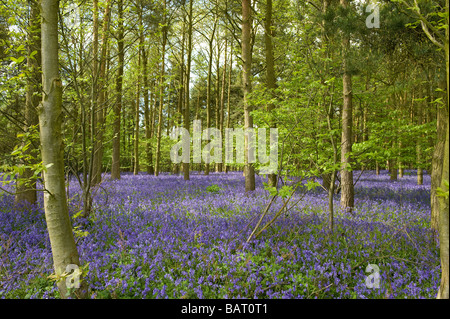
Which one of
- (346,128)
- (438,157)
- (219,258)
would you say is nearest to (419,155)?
(346,128)

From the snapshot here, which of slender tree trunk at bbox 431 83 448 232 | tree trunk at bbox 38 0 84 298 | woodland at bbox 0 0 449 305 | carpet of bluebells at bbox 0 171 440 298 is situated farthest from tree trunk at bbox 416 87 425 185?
tree trunk at bbox 38 0 84 298

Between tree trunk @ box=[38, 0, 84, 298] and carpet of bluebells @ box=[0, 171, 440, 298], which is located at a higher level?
tree trunk @ box=[38, 0, 84, 298]

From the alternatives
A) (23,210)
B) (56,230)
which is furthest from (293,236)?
(23,210)

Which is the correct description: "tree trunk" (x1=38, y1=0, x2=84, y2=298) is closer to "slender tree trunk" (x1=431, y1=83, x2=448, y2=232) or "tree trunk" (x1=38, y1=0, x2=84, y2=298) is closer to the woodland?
the woodland

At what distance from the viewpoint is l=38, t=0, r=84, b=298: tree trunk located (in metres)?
2.42

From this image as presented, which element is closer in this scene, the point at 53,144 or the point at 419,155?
the point at 53,144

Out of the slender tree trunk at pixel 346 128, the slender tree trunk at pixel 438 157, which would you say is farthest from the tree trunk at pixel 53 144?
the slender tree trunk at pixel 438 157

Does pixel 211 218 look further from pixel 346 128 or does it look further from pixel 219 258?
pixel 346 128

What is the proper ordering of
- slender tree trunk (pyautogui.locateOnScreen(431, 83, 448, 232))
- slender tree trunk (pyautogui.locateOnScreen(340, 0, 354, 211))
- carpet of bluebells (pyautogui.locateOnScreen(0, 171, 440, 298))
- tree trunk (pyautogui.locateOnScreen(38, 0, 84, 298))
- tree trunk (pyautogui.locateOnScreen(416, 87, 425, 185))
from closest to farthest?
tree trunk (pyautogui.locateOnScreen(38, 0, 84, 298)) < carpet of bluebells (pyautogui.locateOnScreen(0, 171, 440, 298)) < slender tree trunk (pyautogui.locateOnScreen(431, 83, 448, 232)) < slender tree trunk (pyautogui.locateOnScreen(340, 0, 354, 211)) < tree trunk (pyautogui.locateOnScreen(416, 87, 425, 185))

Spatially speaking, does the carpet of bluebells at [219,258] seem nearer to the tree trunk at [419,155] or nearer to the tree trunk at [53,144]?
the tree trunk at [53,144]

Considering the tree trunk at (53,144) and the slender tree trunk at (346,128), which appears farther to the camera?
the slender tree trunk at (346,128)

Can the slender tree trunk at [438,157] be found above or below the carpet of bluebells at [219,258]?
above

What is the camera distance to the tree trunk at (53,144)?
242cm

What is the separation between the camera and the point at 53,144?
2436 millimetres
